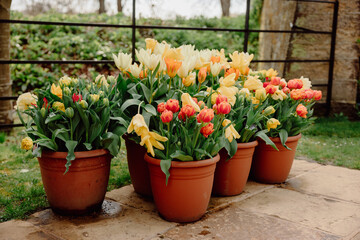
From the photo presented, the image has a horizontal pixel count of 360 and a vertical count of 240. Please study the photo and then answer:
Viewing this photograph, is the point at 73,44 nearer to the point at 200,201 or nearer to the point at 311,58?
the point at 311,58

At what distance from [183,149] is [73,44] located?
615cm

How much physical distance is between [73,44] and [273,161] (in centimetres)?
583

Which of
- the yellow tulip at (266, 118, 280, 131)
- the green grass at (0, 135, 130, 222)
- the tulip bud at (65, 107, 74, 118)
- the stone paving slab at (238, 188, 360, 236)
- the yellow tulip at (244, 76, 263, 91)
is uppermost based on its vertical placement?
the yellow tulip at (244, 76, 263, 91)

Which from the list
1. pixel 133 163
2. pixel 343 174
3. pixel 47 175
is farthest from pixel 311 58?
pixel 47 175

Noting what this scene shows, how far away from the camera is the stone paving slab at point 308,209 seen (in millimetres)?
2295

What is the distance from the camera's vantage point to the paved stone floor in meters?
2.14

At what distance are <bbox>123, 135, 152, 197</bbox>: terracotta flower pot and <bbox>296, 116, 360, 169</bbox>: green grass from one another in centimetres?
182

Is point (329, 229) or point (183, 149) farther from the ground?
point (183, 149)

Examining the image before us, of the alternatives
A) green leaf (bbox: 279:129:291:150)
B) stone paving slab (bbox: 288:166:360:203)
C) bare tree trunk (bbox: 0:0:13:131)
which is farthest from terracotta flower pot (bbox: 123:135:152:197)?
bare tree trunk (bbox: 0:0:13:131)

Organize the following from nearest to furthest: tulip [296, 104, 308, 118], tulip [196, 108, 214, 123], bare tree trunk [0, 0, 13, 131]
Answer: tulip [196, 108, 214, 123], tulip [296, 104, 308, 118], bare tree trunk [0, 0, 13, 131]

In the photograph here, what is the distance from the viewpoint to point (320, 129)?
16.3ft

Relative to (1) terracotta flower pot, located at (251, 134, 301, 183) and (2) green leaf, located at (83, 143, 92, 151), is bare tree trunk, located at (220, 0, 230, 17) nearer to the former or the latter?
(1) terracotta flower pot, located at (251, 134, 301, 183)

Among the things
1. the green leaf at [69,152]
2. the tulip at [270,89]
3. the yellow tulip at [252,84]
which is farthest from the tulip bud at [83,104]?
the tulip at [270,89]

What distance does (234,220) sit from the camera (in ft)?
7.64
